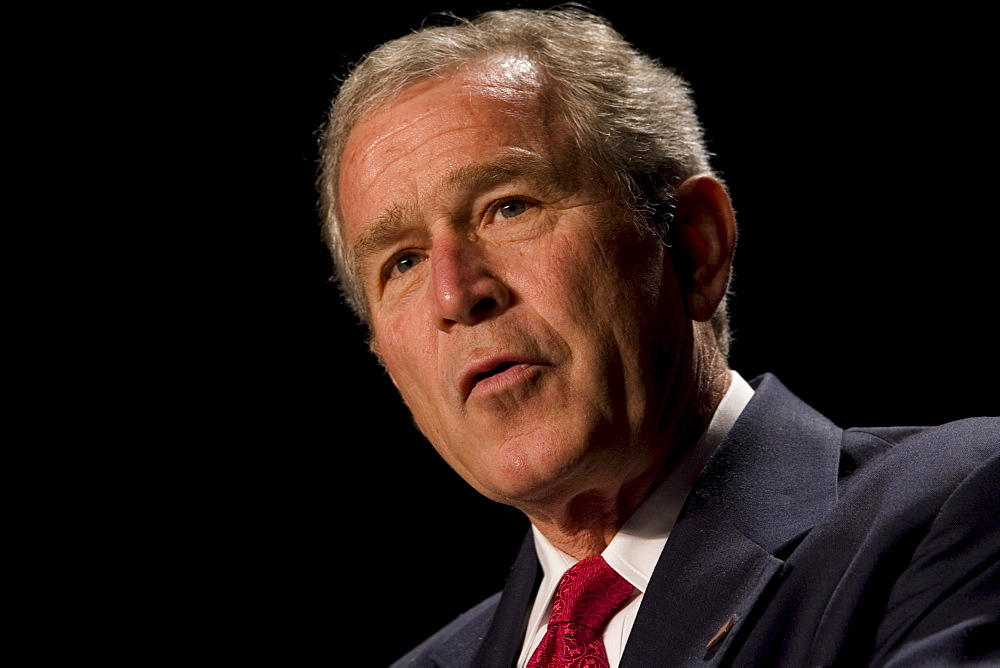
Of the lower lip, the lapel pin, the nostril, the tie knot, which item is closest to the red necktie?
the tie knot

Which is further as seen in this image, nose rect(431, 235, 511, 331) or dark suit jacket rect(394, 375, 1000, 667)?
nose rect(431, 235, 511, 331)

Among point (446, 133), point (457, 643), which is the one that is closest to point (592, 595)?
point (457, 643)

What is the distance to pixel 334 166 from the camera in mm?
2570

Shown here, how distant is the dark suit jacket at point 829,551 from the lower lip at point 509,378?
1.36 ft

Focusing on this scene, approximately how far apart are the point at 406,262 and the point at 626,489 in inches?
26.7

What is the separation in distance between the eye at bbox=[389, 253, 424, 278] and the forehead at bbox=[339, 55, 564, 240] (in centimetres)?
11

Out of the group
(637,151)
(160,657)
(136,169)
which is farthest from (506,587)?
(136,169)

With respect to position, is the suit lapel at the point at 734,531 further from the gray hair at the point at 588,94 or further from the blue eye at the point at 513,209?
the blue eye at the point at 513,209

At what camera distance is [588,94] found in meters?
2.31

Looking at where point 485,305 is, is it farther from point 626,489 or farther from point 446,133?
point 626,489

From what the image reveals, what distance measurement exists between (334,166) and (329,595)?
5.84 ft

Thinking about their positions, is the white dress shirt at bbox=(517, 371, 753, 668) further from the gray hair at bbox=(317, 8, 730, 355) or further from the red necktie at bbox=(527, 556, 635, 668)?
the gray hair at bbox=(317, 8, 730, 355)

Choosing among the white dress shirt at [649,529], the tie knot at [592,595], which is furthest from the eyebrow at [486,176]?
the tie knot at [592,595]

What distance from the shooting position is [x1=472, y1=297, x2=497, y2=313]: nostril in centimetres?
205
